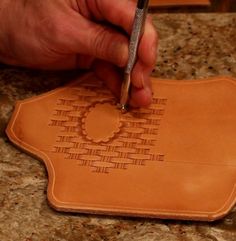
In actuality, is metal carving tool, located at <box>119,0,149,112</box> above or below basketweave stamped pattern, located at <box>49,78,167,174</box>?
above

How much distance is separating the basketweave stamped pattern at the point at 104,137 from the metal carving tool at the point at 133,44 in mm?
22

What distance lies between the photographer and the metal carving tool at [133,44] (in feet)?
2.26

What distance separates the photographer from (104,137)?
731 mm

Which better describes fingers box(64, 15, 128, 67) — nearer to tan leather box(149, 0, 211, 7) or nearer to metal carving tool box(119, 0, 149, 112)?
metal carving tool box(119, 0, 149, 112)

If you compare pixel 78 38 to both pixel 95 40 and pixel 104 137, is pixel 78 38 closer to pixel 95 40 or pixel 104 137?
pixel 95 40

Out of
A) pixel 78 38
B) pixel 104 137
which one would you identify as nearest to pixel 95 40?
pixel 78 38

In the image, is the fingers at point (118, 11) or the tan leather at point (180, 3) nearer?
the fingers at point (118, 11)

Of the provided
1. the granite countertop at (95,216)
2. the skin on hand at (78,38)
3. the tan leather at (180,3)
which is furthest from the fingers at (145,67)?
the tan leather at (180,3)

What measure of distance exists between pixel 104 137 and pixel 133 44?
13cm

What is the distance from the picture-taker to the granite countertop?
643mm

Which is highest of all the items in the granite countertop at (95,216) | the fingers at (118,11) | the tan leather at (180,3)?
the fingers at (118,11)

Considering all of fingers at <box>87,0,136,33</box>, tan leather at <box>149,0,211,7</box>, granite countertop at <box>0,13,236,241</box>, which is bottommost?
granite countertop at <box>0,13,236,241</box>

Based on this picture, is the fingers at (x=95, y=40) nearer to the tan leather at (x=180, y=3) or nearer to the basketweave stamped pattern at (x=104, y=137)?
the basketweave stamped pattern at (x=104, y=137)

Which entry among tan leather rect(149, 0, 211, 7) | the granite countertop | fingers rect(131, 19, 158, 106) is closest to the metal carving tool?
fingers rect(131, 19, 158, 106)
